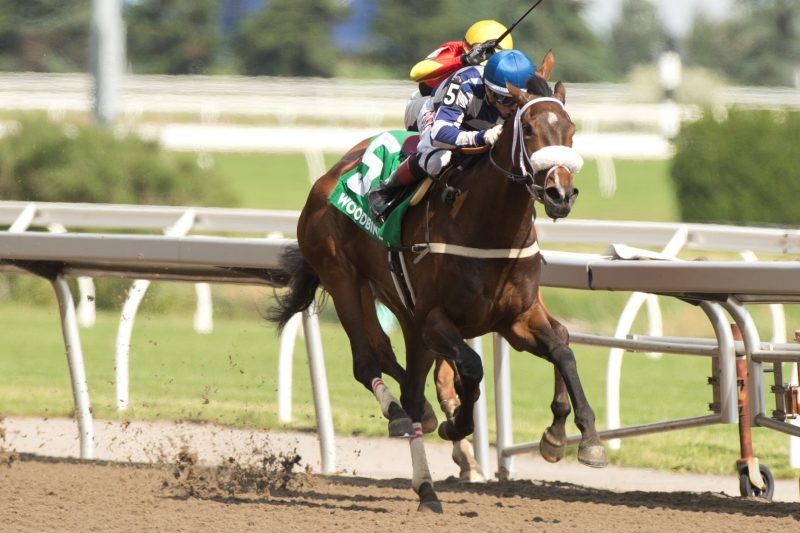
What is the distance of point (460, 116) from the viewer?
5.49 meters

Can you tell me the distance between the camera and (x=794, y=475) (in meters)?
6.85

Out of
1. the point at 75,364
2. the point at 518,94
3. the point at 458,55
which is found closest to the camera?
the point at 518,94

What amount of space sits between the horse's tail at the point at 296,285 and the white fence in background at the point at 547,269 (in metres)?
0.07

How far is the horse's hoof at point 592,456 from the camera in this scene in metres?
5.13

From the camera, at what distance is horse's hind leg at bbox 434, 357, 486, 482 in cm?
636

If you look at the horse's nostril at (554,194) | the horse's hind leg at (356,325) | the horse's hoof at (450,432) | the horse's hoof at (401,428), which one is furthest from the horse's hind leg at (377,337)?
the horse's nostril at (554,194)

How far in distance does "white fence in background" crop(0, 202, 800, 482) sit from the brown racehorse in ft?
1.28

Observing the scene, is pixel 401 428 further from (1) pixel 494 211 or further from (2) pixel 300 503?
(1) pixel 494 211

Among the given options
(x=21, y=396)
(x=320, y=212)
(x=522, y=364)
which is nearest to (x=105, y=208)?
(x=21, y=396)

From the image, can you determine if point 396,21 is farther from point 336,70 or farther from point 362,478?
point 362,478

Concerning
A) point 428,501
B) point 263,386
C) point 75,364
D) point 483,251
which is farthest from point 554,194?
point 263,386

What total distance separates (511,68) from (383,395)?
1338 mm

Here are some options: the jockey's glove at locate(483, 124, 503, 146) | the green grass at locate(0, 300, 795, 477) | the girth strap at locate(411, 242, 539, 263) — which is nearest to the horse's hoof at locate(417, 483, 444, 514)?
the girth strap at locate(411, 242, 539, 263)

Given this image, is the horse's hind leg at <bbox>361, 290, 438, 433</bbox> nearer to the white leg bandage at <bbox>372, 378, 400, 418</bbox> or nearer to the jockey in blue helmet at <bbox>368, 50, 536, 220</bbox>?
the white leg bandage at <bbox>372, 378, 400, 418</bbox>
